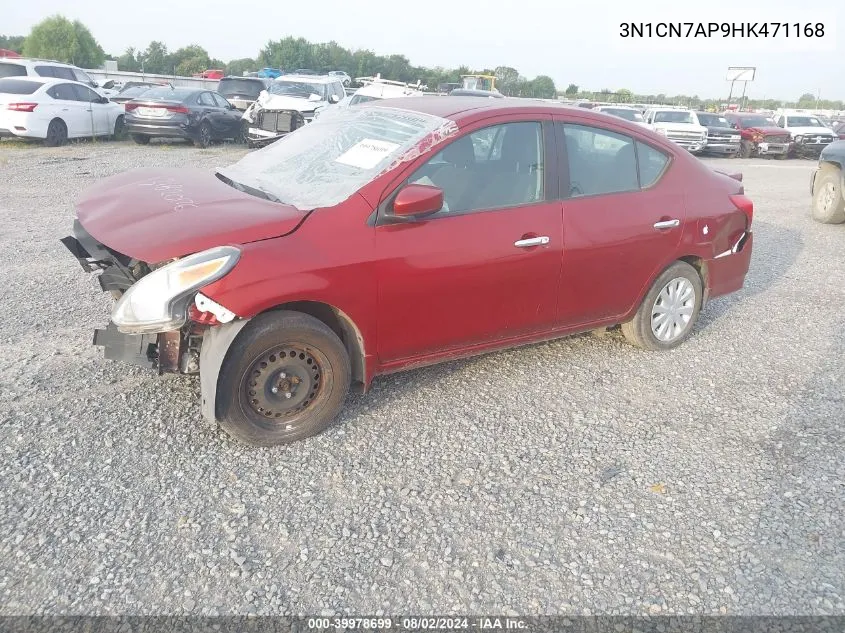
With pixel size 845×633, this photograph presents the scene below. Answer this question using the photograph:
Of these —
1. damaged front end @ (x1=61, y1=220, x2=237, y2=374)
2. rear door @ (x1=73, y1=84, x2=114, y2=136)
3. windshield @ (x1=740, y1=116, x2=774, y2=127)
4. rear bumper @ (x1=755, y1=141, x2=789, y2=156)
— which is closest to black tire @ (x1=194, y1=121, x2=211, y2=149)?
rear door @ (x1=73, y1=84, x2=114, y2=136)

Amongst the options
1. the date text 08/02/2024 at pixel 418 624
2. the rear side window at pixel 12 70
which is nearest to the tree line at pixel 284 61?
the rear side window at pixel 12 70

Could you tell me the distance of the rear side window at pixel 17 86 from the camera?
48.9 ft

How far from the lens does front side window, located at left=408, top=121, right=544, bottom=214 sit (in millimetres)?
3924

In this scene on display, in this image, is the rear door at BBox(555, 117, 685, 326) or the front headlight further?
the rear door at BBox(555, 117, 685, 326)

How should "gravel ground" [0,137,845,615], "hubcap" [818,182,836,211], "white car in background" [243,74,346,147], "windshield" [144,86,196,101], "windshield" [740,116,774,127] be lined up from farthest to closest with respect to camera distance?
"windshield" [740,116,774,127]
"windshield" [144,86,196,101]
"white car in background" [243,74,346,147]
"hubcap" [818,182,836,211]
"gravel ground" [0,137,845,615]

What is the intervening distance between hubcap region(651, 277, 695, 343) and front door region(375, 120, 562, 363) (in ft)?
3.54

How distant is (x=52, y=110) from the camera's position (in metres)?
15.3

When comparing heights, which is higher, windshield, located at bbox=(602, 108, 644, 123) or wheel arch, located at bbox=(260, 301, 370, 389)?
windshield, located at bbox=(602, 108, 644, 123)

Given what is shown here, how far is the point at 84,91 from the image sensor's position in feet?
54.4

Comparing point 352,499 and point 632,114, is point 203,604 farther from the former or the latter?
point 632,114

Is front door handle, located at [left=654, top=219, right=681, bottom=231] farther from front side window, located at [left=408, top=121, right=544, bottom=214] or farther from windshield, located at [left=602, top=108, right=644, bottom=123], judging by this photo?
windshield, located at [left=602, top=108, right=644, bottom=123]

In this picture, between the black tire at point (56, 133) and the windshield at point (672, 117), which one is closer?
the black tire at point (56, 133)

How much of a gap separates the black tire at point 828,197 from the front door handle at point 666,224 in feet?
23.2

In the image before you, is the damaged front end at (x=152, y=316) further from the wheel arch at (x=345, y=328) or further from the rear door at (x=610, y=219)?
the rear door at (x=610, y=219)
